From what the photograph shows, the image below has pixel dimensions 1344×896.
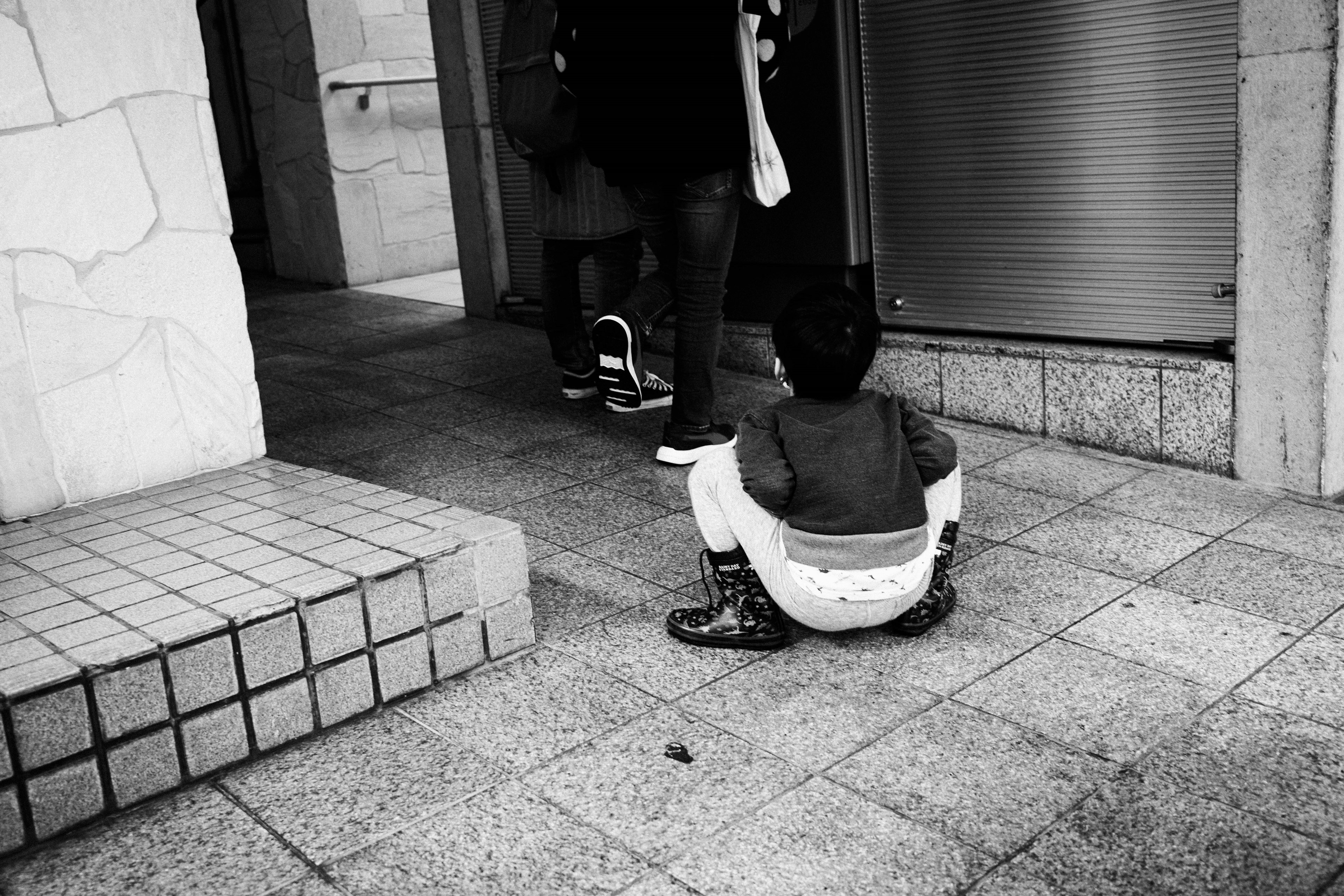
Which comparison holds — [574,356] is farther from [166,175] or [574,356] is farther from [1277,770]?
[1277,770]

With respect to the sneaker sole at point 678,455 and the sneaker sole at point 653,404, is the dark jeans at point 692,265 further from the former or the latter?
the sneaker sole at point 653,404

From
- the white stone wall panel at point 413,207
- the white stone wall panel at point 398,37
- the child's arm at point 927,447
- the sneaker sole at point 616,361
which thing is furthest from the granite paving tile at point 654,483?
the white stone wall panel at point 398,37

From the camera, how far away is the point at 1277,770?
98.3 inches

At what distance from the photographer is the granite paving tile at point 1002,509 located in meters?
3.91

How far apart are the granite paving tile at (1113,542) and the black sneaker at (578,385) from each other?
2249 mm

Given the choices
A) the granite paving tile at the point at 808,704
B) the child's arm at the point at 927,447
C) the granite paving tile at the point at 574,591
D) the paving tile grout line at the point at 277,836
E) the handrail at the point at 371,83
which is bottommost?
the granite paving tile at the point at 808,704

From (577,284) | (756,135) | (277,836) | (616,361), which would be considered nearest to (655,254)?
(616,361)

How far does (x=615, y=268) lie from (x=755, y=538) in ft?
7.66

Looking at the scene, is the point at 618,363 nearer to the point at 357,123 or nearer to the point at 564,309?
the point at 564,309

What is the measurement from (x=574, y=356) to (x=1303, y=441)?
112 inches

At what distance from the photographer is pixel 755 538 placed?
10.1 feet

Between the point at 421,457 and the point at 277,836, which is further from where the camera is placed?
the point at 421,457

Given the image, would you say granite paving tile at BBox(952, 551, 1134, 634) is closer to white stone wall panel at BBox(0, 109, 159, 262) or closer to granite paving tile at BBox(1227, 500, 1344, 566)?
granite paving tile at BBox(1227, 500, 1344, 566)

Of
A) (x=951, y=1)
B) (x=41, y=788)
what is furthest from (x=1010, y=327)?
(x=41, y=788)
